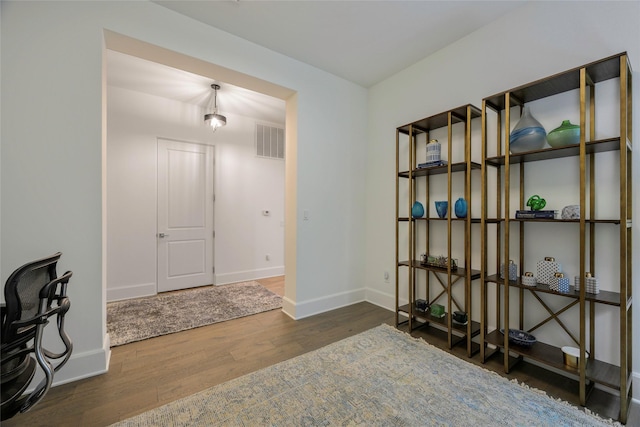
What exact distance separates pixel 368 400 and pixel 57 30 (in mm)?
3248

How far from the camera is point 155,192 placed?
390cm

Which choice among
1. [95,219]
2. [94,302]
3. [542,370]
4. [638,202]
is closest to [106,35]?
[95,219]

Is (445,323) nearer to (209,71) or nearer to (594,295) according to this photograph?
(594,295)

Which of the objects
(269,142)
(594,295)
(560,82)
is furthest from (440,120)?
(269,142)

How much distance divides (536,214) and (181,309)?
369 centimetres

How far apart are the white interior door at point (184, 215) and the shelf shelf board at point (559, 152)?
3.92 meters

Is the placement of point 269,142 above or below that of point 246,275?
above

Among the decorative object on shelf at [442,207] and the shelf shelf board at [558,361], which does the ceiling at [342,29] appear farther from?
the shelf shelf board at [558,361]

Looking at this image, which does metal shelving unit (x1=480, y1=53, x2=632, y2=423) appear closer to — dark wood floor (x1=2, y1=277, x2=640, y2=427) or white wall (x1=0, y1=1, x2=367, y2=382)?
dark wood floor (x1=2, y1=277, x2=640, y2=427)

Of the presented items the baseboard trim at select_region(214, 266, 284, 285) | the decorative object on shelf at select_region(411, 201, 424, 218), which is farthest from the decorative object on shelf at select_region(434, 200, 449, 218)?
the baseboard trim at select_region(214, 266, 284, 285)

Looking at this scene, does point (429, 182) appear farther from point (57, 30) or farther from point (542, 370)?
point (57, 30)

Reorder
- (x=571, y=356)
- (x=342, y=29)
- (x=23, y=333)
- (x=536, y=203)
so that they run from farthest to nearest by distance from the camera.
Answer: (x=342, y=29) → (x=536, y=203) → (x=571, y=356) → (x=23, y=333)

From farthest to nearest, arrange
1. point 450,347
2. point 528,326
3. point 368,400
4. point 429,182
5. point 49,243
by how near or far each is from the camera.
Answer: point 429,182
point 450,347
point 528,326
point 49,243
point 368,400

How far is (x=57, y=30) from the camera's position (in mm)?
1845
